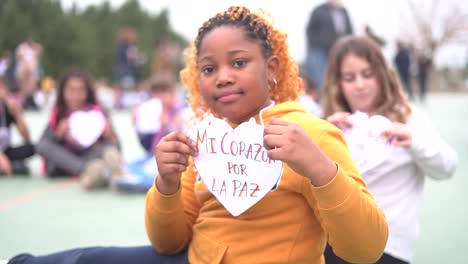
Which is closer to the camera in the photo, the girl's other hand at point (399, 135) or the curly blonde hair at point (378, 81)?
the girl's other hand at point (399, 135)

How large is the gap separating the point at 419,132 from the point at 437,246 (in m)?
0.89

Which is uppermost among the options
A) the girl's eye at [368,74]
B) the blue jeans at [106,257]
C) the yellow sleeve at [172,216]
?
the girl's eye at [368,74]

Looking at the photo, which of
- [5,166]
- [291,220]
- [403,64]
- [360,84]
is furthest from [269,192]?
[403,64]

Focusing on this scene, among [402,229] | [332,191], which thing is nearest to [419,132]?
[402,229]

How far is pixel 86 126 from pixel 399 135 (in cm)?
326

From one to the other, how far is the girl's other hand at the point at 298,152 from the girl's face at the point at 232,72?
7.3 inches

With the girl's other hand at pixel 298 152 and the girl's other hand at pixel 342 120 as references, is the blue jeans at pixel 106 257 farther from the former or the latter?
the girl's other hand at pixel 342 120

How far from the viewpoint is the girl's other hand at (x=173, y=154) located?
117 cm

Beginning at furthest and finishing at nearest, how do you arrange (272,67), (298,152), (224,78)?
(272,67), (224,78), (298,152)

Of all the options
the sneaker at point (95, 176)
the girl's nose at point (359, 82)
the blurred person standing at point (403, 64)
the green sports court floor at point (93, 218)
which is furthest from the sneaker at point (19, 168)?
the blurred person standing at point (403, 64)

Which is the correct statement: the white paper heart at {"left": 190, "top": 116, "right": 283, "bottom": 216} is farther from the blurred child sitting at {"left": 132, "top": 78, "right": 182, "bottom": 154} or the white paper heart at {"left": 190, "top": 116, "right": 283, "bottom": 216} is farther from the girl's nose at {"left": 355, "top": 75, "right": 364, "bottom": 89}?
the blurred child sitting at {"left": 132, "top": 78, "right": 182, "bottom": 154}

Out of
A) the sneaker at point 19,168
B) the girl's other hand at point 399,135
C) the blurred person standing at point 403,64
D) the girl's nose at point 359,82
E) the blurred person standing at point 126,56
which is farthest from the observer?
the blurred person standing at point 403,64

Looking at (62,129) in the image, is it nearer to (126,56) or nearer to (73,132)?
(73,132)

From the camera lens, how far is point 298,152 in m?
0.99
